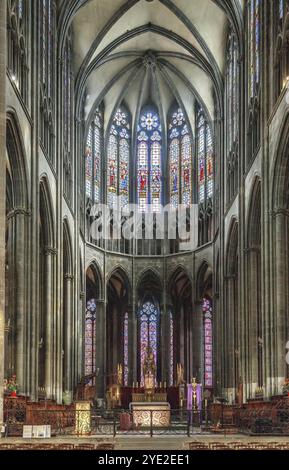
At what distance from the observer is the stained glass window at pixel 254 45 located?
40.6 meters

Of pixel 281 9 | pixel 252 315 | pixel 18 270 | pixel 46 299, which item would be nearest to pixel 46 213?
pixel 46 299

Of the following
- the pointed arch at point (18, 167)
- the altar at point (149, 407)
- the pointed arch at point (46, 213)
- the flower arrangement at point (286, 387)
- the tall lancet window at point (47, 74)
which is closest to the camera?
the flower arrangement at point (286, 387)

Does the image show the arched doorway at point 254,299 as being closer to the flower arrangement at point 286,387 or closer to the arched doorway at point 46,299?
the flower arrangement at point 286,387

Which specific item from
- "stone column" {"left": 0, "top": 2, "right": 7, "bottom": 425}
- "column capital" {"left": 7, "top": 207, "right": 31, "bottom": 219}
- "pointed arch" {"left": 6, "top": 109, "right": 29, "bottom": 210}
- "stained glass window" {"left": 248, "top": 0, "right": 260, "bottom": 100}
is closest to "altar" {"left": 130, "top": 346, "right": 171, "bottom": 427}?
"stone column" {"left": 0, "top": 2, "right": 7, "bottom": 425}

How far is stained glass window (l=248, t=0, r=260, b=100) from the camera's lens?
40625mm

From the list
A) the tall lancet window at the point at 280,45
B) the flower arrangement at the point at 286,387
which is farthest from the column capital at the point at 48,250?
the flower arrangement at the point at 286,387

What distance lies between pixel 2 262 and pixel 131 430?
458 inches

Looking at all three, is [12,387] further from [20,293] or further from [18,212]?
[18,212]

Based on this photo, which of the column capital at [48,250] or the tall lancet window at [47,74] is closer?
the tall lancet window at [47,74]

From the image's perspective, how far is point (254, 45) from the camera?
42250 millimetres

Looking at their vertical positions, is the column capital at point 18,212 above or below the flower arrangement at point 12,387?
above

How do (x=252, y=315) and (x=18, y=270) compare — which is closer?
(x=18, y=270)

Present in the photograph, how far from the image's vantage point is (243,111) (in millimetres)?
44406

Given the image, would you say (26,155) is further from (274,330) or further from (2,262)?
(274,330)
